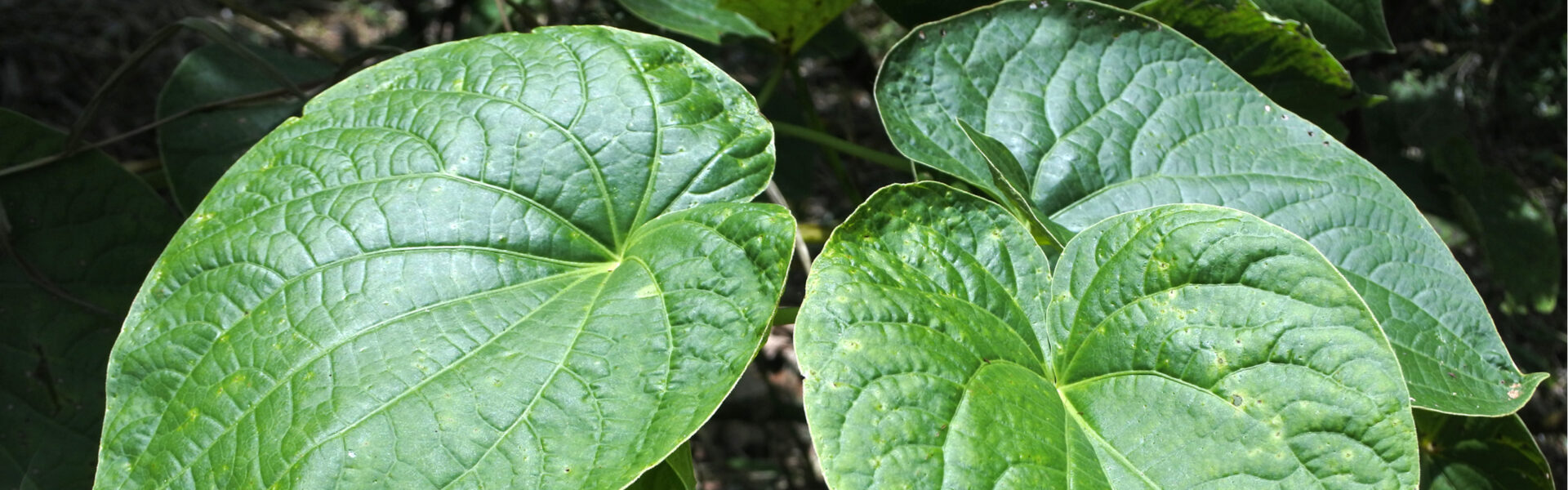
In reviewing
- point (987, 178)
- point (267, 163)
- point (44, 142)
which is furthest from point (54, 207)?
point (987, 178)

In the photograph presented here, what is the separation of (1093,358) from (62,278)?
1038mm

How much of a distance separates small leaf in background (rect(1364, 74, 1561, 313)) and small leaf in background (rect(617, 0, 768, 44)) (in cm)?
115

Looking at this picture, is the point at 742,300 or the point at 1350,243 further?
the point at 1350,243

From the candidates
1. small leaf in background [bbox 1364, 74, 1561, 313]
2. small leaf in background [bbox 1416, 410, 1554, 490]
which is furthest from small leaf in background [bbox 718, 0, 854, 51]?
small leaf in background [bbox 1364, 74, 1561, 313]

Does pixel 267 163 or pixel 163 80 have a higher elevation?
pixel 267 163

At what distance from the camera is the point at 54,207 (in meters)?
1.01

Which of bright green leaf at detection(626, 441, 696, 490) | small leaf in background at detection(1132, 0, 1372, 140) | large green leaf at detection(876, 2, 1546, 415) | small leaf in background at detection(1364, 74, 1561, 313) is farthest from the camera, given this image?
Result: small leaf in background at detection(1364, 74, 1561, 313)

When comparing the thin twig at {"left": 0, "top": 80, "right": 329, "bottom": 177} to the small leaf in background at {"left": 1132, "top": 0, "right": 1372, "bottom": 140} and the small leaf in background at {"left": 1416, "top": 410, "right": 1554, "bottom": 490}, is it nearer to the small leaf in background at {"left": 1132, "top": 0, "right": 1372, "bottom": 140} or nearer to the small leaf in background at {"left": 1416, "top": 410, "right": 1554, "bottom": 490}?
the small leaf in background at {"left": 1132, "top": 0, "right": 1372, "bottom": 140}

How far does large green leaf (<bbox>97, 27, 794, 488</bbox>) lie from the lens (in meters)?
0.60

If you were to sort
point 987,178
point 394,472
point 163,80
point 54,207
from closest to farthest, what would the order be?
point 394,472
point 987,178
point 54,207
point 163,80

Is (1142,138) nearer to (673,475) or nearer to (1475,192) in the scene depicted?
(673,475)

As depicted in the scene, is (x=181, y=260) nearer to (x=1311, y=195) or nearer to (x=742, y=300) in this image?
(x=742, y=300)

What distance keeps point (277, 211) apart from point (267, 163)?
6 cm

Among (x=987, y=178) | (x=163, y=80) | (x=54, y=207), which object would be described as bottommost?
(x=163, y=80)
